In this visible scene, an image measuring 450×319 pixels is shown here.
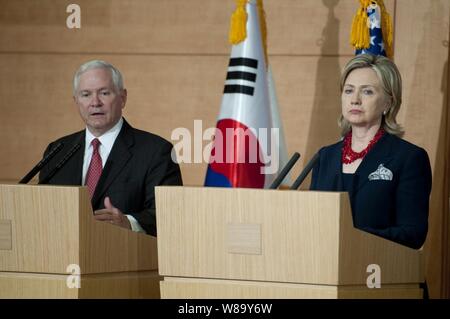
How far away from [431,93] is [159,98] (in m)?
1.52

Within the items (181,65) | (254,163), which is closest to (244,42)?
(254,163)

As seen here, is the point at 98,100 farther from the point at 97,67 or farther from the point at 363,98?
the point at 363,98

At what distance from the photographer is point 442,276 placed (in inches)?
193

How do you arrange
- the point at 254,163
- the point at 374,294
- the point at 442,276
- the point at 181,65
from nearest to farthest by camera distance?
the point at 374,294 → the point at 254,163 → the point at 442,276 → the point at 181,65

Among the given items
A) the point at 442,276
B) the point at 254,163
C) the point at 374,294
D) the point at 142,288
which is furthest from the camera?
the point at 442,276

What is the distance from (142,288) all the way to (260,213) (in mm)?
828

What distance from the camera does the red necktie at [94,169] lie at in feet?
13.3

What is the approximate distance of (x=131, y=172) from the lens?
13.3ft

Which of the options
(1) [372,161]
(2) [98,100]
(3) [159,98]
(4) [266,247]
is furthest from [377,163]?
(3) [159,98]

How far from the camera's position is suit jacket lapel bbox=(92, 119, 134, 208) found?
13.1ft

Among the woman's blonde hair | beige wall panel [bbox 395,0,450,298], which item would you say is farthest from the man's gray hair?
beige wall panel [bbox 395,0,450,298]

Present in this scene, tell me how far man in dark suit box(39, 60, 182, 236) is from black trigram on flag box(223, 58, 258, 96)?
457 mm

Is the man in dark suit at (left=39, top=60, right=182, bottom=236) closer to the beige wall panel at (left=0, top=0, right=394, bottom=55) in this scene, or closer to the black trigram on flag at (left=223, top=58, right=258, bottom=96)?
the black trigram on flag at (left=223, top=58, right=258, bottom=96)
